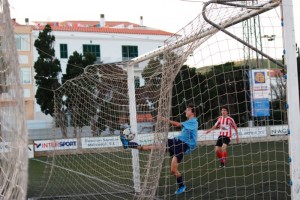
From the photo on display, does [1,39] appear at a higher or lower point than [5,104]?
higher

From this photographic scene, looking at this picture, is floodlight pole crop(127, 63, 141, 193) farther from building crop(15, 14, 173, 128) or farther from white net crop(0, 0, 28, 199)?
building crop(15, 14, 173, 128)

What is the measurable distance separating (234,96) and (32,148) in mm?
17831

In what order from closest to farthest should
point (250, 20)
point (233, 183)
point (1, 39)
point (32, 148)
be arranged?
1. point (1, 39)
2. point (250, 20)
3. point (233, 183)
4. point (32, 148)

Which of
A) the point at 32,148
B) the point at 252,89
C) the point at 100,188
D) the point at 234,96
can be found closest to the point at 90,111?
the point at 100,188

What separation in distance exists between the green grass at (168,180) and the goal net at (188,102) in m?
0.02

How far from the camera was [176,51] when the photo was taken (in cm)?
792

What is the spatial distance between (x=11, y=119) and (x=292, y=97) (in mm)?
3134

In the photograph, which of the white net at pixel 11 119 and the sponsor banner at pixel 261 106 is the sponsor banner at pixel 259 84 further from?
the white net at pixel 11 119

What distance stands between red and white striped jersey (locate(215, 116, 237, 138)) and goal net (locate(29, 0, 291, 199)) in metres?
0.88

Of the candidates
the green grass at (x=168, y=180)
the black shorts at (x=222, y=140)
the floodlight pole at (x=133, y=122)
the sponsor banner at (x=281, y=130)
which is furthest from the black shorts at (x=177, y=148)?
the black shorts at (x=222, y=140)

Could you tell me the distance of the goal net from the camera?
276 inches

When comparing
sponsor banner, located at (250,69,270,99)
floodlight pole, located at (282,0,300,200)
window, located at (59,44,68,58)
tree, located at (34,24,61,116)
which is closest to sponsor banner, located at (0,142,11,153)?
floodlight pole, located at (282,0,300,200)

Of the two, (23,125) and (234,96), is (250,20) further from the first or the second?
(23,125)

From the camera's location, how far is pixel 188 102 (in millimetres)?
11594
